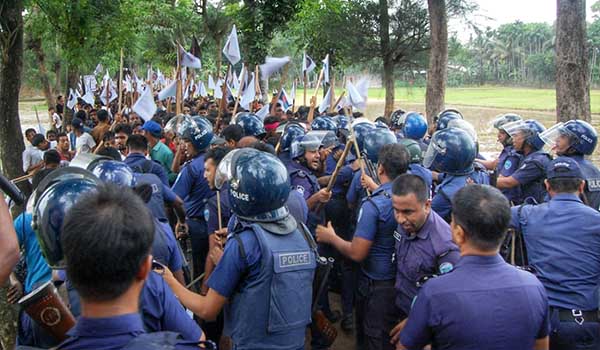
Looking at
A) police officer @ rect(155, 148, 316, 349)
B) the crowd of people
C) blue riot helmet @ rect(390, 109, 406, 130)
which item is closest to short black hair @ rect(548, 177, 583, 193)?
the crowd of people

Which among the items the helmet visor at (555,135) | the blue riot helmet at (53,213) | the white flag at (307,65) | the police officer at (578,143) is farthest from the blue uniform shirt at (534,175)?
the white flag at (307,65)

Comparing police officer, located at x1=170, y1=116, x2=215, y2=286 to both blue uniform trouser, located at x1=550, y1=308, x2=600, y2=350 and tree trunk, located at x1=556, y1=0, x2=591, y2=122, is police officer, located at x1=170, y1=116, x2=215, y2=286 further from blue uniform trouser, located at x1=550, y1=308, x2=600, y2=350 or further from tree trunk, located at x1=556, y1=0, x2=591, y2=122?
tree trunk, located at x1=556, y1=0, x2=591, y2=122

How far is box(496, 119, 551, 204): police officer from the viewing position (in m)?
6.44

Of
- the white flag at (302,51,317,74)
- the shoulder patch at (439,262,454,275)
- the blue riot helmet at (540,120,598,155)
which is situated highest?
the white flag at (302,51,317,74)

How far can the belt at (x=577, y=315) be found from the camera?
12.9 feet

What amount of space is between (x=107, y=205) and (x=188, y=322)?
0.98 m

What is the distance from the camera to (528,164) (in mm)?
6492

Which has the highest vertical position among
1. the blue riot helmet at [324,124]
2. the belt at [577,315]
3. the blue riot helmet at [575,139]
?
the blue riot helmet at [324,124]

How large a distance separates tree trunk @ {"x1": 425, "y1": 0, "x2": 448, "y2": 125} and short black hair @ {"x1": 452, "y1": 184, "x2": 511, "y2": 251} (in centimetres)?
1059

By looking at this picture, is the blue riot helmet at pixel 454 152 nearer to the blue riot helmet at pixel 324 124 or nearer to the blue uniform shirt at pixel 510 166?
the blue uniform shirt at pixel 510 166

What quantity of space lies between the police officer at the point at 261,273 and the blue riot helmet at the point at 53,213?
705 millimetres

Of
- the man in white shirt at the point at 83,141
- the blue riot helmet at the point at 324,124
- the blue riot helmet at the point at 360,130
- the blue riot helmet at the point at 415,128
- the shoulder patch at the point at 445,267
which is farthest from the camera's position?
the man in white shirt at the point at 83,141

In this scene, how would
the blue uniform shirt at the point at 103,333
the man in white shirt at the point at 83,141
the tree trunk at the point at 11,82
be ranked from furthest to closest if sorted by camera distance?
the man in white shirt at the point at 83,141
the tree trunk at the point at 11,82
the blue uniform shirt at the point at 103,333

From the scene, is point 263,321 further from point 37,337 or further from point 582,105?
point 582,105
